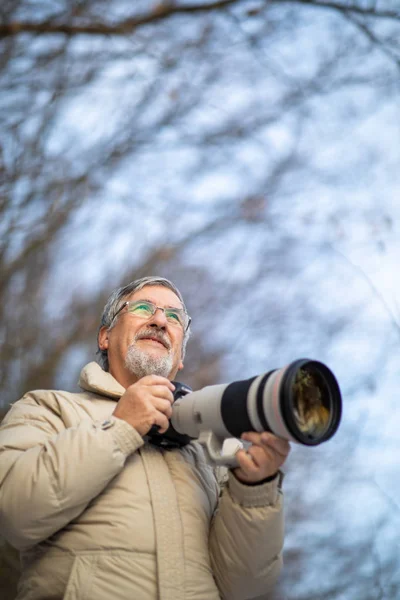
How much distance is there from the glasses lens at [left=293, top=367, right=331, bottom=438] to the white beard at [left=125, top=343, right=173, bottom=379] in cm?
42

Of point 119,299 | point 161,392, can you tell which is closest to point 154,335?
point 119,299

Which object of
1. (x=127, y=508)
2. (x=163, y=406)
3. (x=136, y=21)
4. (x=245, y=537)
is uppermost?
(x=136, y=21)

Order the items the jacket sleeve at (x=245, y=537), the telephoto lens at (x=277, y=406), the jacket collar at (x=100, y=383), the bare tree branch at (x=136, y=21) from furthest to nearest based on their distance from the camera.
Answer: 1. the bare tree branch at (x=136, y=21)
2. the jacket collar at (x=100, y=383)
3. the jacket sleeve at (x=245, y=537)
4. the telephoto lens at (x=277, y=406)

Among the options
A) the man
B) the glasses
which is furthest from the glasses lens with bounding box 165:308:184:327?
the man

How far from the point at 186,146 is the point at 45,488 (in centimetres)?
243

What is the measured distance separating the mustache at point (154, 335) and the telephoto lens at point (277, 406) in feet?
0.91

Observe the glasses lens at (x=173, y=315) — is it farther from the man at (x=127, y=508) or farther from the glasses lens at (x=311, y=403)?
the glasses lens at (x=311, y=403)

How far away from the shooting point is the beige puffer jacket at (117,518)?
117cm

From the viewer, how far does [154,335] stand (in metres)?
1.60

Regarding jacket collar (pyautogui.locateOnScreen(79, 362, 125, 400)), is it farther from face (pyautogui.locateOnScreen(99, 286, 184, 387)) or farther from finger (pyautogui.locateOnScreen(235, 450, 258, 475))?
finger (pyautogui.locateOnScreen(235, 450, 258, 475))

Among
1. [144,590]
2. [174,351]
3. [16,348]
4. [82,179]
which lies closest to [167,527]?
[144,590]

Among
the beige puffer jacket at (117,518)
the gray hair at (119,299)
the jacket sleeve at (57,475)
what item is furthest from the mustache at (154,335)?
the jacket sleeve at (57,475)

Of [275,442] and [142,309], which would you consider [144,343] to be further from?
[275,442]

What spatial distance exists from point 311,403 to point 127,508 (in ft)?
1.31
